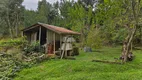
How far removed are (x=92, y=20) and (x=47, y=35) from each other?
13.5 meters

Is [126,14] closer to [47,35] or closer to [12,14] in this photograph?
[47,35]

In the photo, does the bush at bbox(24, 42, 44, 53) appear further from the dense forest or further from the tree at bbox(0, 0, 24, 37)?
the tree at bbox(0, 0, 24, 37)

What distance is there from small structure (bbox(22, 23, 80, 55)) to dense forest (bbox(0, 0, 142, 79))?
4183 millimetres

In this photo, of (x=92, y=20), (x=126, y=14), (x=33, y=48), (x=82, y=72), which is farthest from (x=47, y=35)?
(x=92, y=20)

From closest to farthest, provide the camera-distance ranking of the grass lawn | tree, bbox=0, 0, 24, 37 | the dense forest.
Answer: the grass lawn, the dense forest, tree, bbox=0, 0, 24, 37

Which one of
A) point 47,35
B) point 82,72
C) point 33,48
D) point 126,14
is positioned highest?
point 126,14

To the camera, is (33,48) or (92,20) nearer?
(33,48)

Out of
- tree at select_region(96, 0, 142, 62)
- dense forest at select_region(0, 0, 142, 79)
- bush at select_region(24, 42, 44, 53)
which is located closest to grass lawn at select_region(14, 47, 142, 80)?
tree at select_region(96, 0, 142, 62)

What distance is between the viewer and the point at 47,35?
1534cm

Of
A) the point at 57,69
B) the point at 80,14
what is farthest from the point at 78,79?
the point at 80,14

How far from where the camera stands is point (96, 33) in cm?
1925

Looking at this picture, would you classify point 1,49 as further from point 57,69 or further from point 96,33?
point 96,33

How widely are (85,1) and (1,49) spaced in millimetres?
23366

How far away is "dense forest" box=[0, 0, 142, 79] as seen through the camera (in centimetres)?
1218
